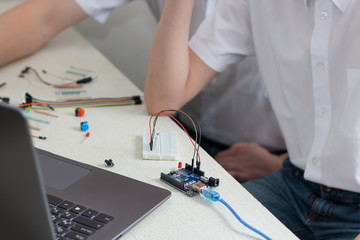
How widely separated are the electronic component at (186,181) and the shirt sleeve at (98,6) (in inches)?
29.6

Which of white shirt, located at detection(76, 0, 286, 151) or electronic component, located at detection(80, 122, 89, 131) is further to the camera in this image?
white shirt, located at detection(76, 0, 286, 151)

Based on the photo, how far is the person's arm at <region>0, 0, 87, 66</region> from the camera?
1.20m

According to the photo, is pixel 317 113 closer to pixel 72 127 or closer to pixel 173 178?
pixel 173 178

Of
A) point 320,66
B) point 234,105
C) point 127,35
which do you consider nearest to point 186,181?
point 320,66

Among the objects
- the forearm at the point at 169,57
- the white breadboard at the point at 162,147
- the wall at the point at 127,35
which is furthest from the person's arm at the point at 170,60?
the wall at the point at 127,35

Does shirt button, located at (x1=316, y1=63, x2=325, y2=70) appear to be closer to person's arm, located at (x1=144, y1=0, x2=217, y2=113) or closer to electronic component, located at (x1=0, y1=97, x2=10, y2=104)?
person's arm, located at (x1=144, y1=0, x2=217, y2=113)

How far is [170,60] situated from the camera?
98 centimetres

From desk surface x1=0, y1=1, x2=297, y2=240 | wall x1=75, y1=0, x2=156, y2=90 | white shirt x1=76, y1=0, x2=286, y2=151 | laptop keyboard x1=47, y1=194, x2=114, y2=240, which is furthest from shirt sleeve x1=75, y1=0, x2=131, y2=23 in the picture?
laptop keyboard x1=47, y1=194, x2=114, y2=240

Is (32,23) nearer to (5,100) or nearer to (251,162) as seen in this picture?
(5,100)

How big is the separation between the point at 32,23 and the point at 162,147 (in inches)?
26.2

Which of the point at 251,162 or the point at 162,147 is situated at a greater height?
the point at 162,147

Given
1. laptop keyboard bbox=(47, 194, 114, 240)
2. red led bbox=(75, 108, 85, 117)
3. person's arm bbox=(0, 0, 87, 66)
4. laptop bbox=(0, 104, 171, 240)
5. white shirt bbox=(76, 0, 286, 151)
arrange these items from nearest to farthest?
laptop bbox=(0, 104, 171, 240) < laptop keyboard bbox=(47, 194, 114, 240) < red led bbox=(75, 108, 85, 117) < person's arm bbox=(0, 0, 87, 66) < white shirt bbox=(76, 0, 286, 151)

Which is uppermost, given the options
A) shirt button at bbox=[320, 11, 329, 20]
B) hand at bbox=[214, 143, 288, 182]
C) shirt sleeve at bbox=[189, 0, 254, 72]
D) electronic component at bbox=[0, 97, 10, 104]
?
shirt button at bbox=[320, 11, 329, 20]

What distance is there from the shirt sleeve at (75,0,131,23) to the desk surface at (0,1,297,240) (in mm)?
124
